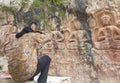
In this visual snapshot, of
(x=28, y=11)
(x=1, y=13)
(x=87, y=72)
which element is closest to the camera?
(x=87, y=72)

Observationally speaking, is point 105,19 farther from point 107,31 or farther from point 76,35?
point 76,35

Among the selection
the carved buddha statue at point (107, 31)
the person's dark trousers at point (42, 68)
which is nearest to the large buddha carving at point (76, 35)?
the carved buddha statue at point (107, 31)

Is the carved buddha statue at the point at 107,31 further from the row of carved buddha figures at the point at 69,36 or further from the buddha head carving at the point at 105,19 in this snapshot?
the row of carved buddha figures at the point at 69,36

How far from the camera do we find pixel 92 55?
5070 millimetres

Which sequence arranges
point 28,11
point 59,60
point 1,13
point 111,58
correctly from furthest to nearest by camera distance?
point 1,13, point 28,11, point 59,60, point 111,58

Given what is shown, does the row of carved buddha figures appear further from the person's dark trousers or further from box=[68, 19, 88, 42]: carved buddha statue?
the person's dark trousers

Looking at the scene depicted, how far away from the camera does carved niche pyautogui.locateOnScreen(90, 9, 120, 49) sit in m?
4.79

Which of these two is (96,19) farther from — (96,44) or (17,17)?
(17,17)

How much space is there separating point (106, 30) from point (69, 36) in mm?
925

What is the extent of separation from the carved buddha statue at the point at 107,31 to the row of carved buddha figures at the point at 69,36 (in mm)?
426

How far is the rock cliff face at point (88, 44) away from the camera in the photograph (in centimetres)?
481

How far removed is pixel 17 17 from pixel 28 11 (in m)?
0.37

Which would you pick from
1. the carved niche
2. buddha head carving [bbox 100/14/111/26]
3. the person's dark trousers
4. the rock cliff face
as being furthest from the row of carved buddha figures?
the person's dark trousers

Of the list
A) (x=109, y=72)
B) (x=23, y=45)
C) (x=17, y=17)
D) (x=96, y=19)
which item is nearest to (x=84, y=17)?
(x=96, y=19)
